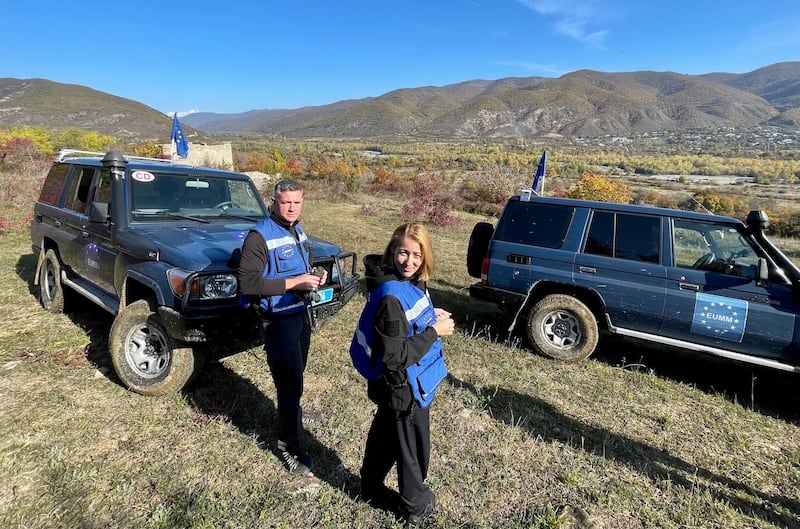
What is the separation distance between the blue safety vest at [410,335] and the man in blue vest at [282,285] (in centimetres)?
55

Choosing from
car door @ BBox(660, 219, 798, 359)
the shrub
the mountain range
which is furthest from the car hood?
the mountain range

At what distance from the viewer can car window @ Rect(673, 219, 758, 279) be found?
4156 mm

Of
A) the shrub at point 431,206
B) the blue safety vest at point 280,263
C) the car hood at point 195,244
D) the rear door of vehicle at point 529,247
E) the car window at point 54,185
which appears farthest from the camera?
the shrub at point 431,206

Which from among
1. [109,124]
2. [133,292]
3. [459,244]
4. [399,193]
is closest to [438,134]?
[109,124]

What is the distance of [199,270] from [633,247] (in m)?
4.29

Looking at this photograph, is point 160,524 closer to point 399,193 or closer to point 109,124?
point 399,193

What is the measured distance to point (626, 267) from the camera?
15.1 feet

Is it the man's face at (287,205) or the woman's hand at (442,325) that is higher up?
the man's face at (287,205)

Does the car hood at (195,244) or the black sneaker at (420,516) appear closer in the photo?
the black sneaker at (420,516)

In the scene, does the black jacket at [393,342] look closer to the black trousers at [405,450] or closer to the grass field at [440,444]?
the black trousers at [405,450]

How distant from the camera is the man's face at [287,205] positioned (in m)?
2.53

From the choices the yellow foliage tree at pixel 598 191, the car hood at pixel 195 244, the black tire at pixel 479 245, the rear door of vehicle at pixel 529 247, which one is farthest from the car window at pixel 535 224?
the yellow foliage tree at pixel 598 191

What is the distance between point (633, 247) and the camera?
465 cm

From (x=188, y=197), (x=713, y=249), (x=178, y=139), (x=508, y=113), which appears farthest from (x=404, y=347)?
(x=508, y=113)
